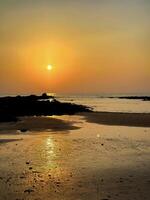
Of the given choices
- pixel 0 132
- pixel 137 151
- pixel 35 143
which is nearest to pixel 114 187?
pixel 137 151

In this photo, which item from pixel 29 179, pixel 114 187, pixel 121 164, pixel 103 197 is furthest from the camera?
pixel 121 164

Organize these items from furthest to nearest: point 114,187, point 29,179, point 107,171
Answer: point 107,171 < point 29,179 < point 114,187

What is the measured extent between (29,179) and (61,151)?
30.3 ft

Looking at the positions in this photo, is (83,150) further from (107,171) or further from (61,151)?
(107,171)

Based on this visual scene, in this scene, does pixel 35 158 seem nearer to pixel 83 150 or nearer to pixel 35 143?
pixel 83 150

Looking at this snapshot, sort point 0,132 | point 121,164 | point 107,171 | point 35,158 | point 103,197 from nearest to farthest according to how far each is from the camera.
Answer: point 103,197
point 107,171
point 121,164
point 35,158
point 0,132

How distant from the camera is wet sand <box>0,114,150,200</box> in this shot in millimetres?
16484

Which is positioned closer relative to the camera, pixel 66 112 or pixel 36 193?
pixel 36 193

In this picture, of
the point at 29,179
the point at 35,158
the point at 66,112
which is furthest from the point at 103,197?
the point at 66,112

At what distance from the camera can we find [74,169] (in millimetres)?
21172

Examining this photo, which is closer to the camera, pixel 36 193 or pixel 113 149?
pixel 36 193

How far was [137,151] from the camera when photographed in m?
27.7

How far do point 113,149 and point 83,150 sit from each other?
204cm

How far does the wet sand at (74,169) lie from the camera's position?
A: 16.5 m
